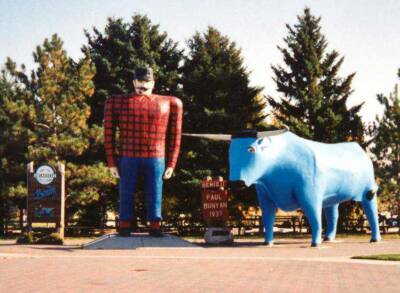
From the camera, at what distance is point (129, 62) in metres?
35.0

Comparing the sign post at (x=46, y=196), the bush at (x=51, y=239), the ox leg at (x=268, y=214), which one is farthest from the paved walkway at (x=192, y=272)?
the sign post at (x=46, y=196)

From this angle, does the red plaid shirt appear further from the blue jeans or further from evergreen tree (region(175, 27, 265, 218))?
evergreen tree (region(175, 27, 265, 218))

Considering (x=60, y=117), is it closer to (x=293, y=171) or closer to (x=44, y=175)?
(x=44, y=175)

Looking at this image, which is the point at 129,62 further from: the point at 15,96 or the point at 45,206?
the point at 45,206

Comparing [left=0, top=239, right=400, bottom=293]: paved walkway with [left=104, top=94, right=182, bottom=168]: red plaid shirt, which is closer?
[left=0, top=239, right=400, bottom=293]: paved walkway

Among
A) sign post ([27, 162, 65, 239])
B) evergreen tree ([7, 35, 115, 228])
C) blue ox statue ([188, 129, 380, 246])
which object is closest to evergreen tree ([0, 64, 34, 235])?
evergreen tree ([7, 35, 115, 228])

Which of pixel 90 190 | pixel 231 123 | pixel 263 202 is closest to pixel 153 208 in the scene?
pixel 263 202

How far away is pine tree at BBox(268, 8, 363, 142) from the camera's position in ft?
105

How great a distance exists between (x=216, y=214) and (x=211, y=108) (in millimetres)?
11296

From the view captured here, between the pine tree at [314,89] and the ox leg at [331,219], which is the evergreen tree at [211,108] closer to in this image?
the pine tree at [314,89]

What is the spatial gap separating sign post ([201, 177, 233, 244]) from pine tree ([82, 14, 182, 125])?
11.8 m

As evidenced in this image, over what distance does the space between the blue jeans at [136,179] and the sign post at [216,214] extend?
9.03 feet

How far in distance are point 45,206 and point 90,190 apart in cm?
660

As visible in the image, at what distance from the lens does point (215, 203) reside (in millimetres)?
22359
